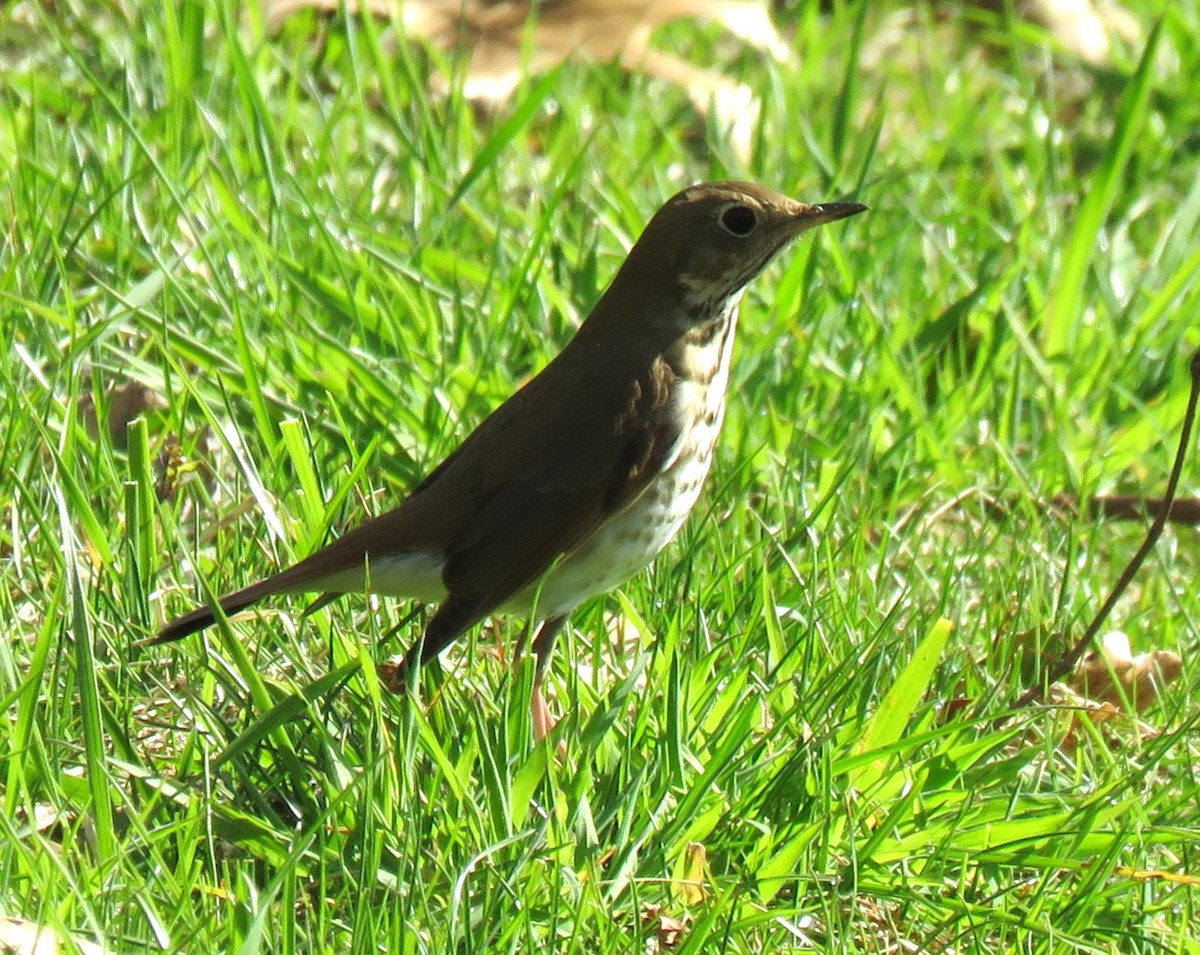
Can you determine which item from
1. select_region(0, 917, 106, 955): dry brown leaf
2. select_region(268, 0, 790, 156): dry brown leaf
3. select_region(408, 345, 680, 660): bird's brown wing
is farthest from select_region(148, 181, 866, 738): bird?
select_region(268, 0, 790, 156): dry brown leaf

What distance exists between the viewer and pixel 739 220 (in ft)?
13.9

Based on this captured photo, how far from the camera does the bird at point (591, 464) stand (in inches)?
152

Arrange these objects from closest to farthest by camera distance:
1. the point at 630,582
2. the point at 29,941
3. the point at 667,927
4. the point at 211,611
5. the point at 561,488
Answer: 1. the point at 29,941
2. the point at 667,927
3. the point at 211,611
4. the point at 561,488
5. the point at 630,582

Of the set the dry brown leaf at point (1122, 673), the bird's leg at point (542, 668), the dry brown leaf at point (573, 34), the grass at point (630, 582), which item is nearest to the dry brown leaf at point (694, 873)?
the grass at point (630, 582)

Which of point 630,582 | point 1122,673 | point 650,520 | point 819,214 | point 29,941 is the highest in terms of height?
point 819,214

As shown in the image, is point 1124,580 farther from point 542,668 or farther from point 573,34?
point 573,34

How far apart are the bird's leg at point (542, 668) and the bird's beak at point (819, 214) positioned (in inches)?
39.3

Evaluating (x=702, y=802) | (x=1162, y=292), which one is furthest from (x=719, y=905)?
(x=1162, y=292)

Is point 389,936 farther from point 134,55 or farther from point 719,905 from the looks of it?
point 134,55

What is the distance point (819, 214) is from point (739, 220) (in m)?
0.18

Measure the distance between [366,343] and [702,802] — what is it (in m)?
1.95

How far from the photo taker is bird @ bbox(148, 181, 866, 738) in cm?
387

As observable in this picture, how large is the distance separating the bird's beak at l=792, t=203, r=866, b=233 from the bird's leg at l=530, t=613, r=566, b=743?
997 mm

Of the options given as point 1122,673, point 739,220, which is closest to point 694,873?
point 1122,673
